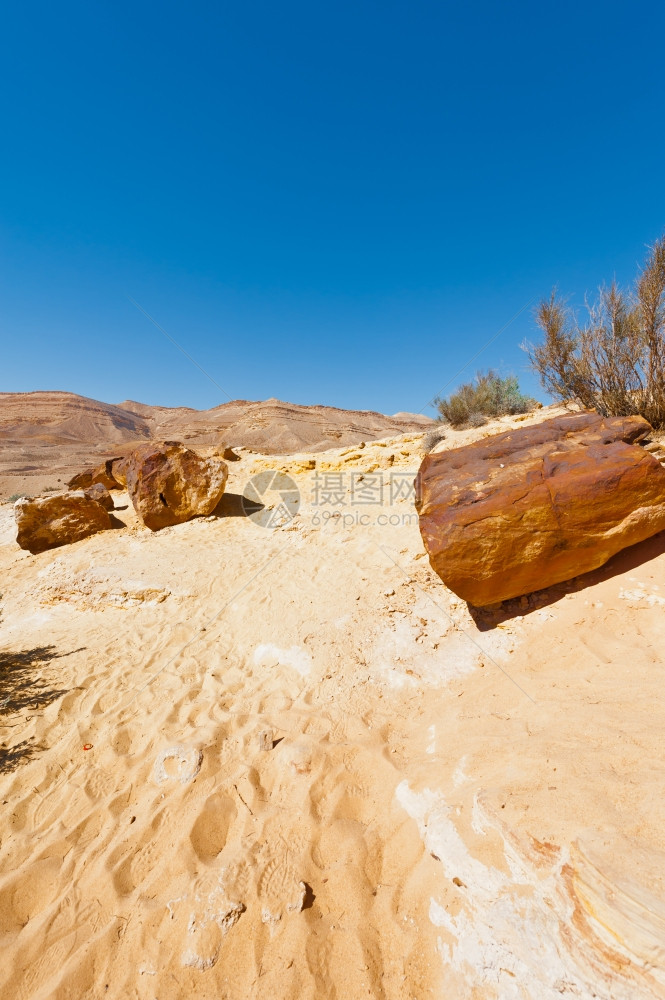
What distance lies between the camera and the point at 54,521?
813cm

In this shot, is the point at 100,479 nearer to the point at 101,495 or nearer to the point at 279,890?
the point at 101,495

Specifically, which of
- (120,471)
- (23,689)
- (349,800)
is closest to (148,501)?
(120,471)

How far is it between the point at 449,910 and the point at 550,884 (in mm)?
470

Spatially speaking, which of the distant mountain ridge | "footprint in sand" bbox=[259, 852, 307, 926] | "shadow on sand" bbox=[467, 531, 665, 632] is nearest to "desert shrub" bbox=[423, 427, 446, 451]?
"shadow on sand" bbox=[467, 531, 665, 632]

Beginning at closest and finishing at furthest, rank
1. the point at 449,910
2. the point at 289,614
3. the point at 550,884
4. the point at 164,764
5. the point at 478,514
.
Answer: the point at 550,884 → the point at 449,910 → the point at 164,764 → the point at 478,514 → the point at 289,614

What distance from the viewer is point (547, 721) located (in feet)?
7.80

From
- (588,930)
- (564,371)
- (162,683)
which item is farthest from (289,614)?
(564,371)

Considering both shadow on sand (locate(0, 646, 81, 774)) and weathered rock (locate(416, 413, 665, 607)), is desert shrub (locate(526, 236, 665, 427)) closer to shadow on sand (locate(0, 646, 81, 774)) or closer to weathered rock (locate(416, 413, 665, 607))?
weathered rock (locate(416, 413, 665, 607))

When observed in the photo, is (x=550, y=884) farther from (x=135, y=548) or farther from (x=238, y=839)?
(x=135, y=548)

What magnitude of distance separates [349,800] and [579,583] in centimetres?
266

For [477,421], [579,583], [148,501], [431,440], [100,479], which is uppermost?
[477,421]

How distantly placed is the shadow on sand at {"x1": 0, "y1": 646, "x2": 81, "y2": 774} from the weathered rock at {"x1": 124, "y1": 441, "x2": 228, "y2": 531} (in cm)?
373

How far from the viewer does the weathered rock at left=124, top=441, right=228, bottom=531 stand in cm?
807

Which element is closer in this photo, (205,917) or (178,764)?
(205,917)
